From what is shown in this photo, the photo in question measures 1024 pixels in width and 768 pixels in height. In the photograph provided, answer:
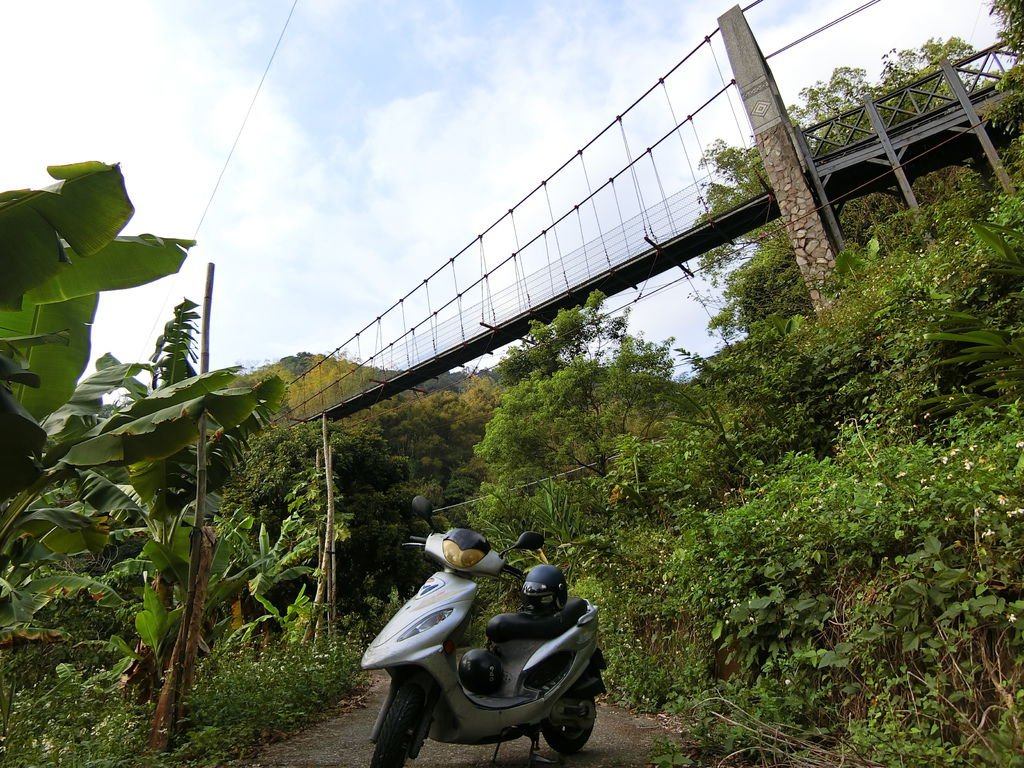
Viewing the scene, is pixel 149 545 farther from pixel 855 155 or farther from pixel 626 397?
pixel 855 155

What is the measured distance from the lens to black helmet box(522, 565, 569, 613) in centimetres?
287

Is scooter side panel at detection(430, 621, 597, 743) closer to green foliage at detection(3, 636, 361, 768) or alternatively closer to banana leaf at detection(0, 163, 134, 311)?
green foliage at detection(3, 636, 361, 768)

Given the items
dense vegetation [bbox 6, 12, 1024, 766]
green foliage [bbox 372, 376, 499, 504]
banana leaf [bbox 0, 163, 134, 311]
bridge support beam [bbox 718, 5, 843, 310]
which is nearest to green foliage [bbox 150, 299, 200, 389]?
dense vegetation [bbox 6, 12, 1024, 766]

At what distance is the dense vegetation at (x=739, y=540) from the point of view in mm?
2094

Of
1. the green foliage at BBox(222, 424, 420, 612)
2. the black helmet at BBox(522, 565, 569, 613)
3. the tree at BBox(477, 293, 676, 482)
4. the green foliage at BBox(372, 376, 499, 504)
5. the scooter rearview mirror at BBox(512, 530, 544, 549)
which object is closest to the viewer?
the scooter rearview mirror at BBox(512, 530, 544, 549)

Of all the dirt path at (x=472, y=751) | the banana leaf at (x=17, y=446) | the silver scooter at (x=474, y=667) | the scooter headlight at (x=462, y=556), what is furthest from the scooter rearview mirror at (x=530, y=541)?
the banana leaf at (x=17, y=446)

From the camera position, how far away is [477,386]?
27.8 m

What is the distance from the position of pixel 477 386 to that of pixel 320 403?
38.4 ft

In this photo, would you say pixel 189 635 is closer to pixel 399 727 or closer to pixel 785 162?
pixel 399 727

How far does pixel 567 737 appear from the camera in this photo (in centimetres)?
286

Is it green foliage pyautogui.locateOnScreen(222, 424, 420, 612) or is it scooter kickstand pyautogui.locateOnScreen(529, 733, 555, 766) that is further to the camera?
green foliage pyautogui.locateOnScreen(222, 424, 420, 612)

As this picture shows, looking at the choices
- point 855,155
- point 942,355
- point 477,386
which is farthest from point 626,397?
point 477,386

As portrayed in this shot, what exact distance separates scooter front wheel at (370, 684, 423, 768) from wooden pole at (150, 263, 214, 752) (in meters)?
1.58

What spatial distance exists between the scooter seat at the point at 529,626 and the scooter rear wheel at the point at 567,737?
0.46 meters
